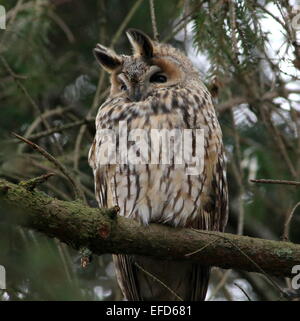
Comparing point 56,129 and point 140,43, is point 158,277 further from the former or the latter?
point 140,43

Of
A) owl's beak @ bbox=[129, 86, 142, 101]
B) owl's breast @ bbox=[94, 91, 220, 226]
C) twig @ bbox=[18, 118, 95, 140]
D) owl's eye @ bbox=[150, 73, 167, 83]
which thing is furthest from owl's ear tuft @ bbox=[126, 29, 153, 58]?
twig @ bbox=[18, 118, 95, 140]

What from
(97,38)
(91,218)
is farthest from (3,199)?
(97,38)

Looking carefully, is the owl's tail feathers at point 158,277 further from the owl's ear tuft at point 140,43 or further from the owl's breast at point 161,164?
the owl's ear tuft at point 140,43

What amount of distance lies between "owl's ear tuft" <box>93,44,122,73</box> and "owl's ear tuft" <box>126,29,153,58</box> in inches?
5.4

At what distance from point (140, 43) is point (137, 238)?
4.67ft

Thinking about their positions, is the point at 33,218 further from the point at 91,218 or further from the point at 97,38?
the point at 97,38

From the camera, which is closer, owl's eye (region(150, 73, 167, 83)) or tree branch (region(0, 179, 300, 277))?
tree branch (region(0, 179, 300, 277))

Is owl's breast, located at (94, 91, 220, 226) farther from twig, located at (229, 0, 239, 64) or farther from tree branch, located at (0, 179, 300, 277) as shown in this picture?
twig, located at (229, 0, 239, 64)

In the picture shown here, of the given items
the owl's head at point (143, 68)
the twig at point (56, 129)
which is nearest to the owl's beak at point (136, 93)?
the owl's head at point (143, 68)

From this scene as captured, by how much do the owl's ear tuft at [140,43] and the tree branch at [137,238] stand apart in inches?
49.4

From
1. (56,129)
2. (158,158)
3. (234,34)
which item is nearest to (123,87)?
(56,129)

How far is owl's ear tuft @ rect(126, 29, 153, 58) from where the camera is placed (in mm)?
3945
